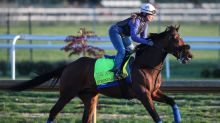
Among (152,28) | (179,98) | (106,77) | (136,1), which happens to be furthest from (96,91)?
(136,1)

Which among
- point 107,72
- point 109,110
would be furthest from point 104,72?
point 109,110

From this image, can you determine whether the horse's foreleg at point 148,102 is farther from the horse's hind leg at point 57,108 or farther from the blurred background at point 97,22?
the blurred background at point 97,22

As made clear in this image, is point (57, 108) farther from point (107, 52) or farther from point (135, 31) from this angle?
point (107, 52)

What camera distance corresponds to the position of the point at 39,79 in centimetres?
1047

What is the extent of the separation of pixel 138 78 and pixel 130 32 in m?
0.70

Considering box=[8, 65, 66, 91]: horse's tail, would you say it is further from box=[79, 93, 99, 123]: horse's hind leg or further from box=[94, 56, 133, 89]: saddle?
box=[94, 56, 133, 89]: saddle

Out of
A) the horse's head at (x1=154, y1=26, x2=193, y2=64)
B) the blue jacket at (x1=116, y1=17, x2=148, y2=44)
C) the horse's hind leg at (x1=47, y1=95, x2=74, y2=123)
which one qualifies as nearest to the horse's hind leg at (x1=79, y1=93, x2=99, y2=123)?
the horse's hind leg at (x1=47, y1=95, x2=74, y2=123)

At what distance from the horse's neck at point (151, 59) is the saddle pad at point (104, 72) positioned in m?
0.23

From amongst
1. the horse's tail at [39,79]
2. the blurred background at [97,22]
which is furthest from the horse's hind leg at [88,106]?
the blurred background at [97,22]

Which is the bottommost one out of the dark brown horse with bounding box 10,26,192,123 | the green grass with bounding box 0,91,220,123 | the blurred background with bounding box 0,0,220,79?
the blurred background with bounding box 0,0,220,79

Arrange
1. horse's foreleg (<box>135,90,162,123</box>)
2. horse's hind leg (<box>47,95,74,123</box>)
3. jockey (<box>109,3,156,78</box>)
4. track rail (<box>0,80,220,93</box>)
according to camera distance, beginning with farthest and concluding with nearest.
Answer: track rail (<box>0,80,220,93</box>), horse's hind leg (<box>47,95,74,123</box>), jockey (<box>109,3,156,78</box>), horse's foreleg (<box>135,90,162,123</box>)

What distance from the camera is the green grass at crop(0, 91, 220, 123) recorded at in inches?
452

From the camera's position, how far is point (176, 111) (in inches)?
378

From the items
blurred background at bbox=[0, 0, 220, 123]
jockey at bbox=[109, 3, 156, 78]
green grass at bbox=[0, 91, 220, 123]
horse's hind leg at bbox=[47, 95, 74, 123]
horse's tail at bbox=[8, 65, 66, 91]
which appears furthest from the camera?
blurred background at bbox=[0, 0, 220, 123]
